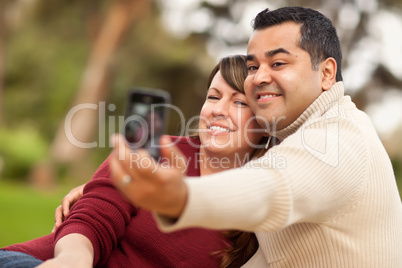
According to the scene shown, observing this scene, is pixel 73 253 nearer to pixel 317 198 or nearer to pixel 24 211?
pixel 317 198

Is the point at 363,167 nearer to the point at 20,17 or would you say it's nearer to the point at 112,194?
the point at 112,194

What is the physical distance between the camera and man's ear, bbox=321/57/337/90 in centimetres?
175

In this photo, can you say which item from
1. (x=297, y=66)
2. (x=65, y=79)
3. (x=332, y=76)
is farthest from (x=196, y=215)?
(x=65, y=79)

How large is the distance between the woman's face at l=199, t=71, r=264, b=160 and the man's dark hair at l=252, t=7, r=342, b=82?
0.34 m

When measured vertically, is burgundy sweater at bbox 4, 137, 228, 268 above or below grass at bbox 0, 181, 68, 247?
A: above

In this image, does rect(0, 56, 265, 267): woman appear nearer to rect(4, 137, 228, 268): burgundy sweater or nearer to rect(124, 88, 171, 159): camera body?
rect(4, 137, 228, 268): burgundy sweater

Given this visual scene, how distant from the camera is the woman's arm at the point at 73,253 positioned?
1395mm

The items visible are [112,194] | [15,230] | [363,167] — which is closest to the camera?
[363,167]

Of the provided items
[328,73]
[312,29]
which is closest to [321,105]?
[328,73]

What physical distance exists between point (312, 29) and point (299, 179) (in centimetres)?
77

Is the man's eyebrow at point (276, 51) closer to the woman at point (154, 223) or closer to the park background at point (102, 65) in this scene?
the woman at point (154, 223)

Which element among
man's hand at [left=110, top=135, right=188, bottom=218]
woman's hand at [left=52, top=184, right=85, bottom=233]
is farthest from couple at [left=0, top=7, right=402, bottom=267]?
woman's hand at [left=52, top=184, right=85, bottom=233]

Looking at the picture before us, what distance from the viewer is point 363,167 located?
136cm

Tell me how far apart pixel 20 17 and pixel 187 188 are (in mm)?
11788
